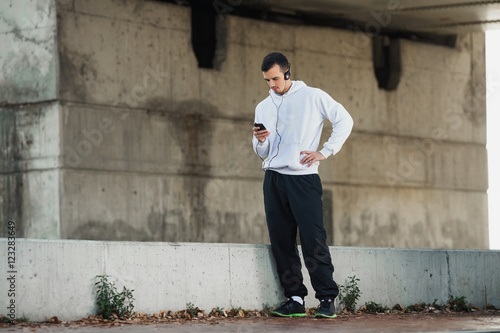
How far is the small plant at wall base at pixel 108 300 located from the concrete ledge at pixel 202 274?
0.23ft

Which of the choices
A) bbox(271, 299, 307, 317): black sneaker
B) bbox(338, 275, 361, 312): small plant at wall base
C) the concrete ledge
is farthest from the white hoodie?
bbox(338, 275, 361, 312): small plant at wall base

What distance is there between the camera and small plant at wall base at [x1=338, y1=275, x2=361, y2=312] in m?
10.3

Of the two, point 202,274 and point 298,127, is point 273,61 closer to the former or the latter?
point 298,127

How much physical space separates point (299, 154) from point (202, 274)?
1.54m

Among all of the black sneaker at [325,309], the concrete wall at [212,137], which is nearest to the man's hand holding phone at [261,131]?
the black sneaker at [325,309]

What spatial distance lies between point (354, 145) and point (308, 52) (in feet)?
6.54

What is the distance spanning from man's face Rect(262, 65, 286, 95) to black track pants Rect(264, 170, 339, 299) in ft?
2.51

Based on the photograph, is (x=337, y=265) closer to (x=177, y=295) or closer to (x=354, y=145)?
(x=177, y=295)

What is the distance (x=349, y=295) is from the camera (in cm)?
1026

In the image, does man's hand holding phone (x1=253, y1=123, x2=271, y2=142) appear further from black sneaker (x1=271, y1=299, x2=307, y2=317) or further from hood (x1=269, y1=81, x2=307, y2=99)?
black sneaker (x1=271, y1=299, x2=307, y2=317)

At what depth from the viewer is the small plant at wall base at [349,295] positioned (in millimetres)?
10258

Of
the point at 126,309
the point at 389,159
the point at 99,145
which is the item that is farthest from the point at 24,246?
the point at 389,159

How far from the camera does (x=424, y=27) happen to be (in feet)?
64.6

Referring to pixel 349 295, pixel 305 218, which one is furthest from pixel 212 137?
pixel 305 218
